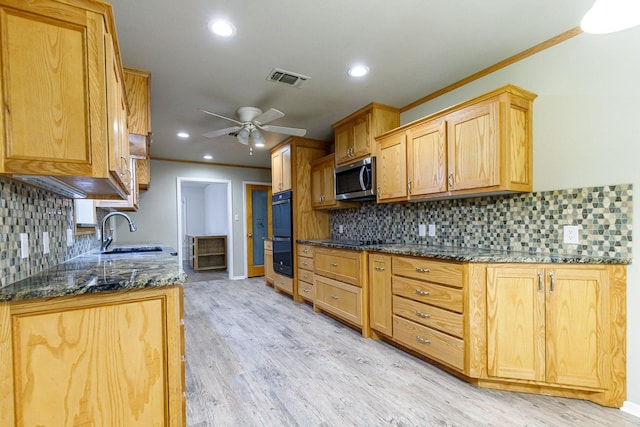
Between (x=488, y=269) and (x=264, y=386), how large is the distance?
173 cm

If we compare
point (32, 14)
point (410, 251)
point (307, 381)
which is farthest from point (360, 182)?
point (32, 14)

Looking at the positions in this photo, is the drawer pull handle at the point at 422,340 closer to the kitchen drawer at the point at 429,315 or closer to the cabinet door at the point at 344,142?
the kitchen drawer at the point at 429,315

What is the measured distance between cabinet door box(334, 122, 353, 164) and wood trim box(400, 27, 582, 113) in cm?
78

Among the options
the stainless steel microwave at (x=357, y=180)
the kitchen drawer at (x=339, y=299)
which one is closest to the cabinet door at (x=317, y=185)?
the stainless steel microwave at (x=357, y=180)

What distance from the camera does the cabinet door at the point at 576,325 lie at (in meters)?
1.78

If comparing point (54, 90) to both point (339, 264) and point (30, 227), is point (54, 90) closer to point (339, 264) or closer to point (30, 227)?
point (30, 227)

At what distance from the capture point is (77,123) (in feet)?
3.91

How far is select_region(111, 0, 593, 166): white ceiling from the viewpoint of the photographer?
1757mm

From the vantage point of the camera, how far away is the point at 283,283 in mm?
4688

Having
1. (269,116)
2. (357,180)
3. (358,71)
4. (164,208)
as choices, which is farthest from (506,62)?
(164,208)

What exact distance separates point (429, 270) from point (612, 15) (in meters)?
1.68

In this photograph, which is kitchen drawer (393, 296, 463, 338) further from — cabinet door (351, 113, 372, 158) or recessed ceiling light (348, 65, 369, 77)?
recessed ceiling light (348, 65, 369, 77)

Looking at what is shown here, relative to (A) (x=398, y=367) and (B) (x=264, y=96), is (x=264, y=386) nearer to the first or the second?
(A) (x=398, y=367)

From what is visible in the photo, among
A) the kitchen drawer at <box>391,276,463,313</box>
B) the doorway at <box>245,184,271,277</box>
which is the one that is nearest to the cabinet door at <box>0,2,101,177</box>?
the kitchen drawer at <box>391,276,463,313</box>
